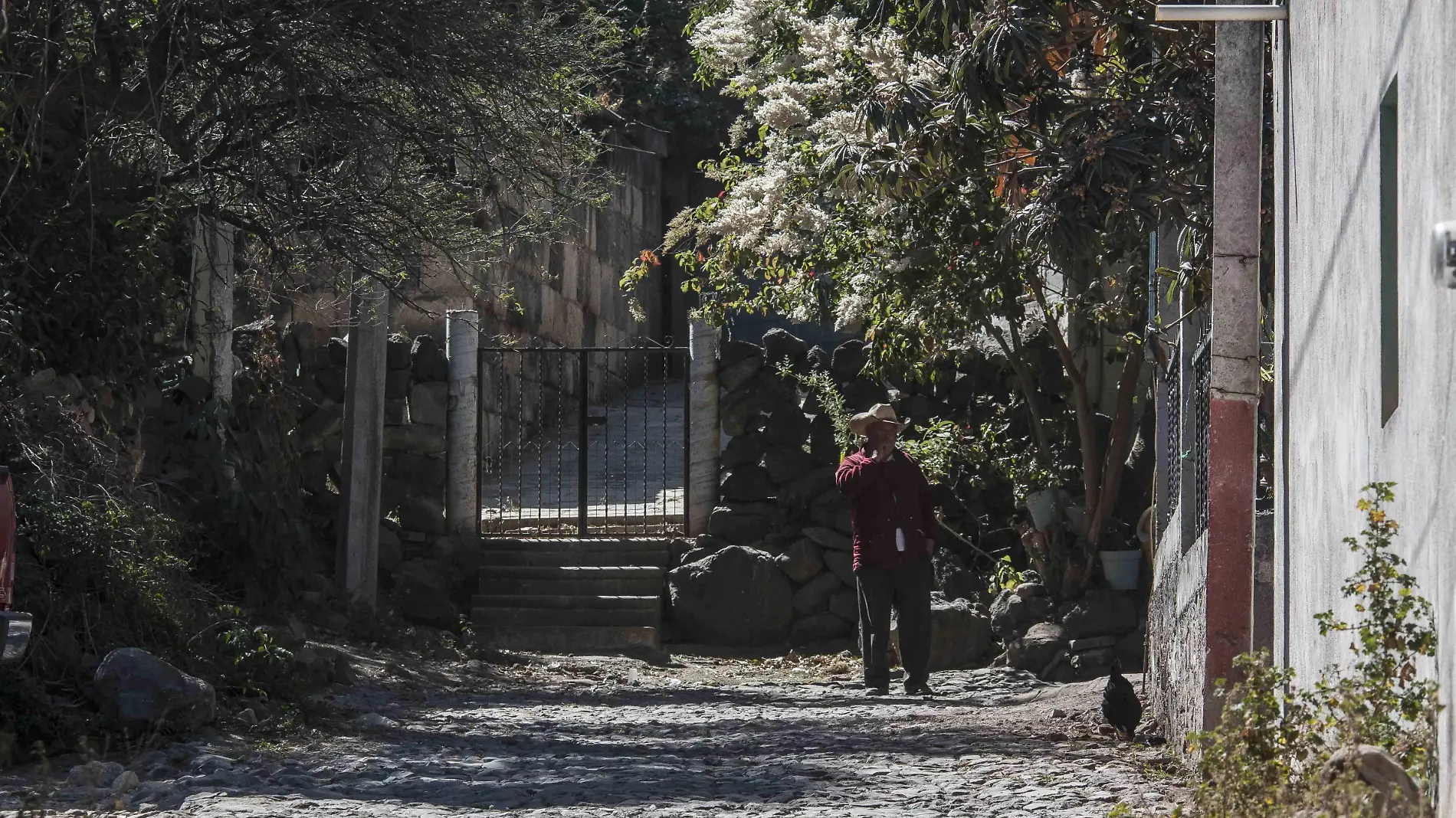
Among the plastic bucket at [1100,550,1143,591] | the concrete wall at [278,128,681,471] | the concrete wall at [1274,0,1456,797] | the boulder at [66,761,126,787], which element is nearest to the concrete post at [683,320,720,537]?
the concrete wall at [278,128,681,471]

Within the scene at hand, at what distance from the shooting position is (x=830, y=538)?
13.2m

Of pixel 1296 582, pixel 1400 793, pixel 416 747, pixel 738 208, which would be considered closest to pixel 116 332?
pixel 416 747

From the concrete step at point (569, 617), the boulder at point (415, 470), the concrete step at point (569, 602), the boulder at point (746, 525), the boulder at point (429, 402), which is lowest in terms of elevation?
the concrete step at point (569, 617)

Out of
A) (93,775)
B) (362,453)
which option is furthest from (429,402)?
(93,775)

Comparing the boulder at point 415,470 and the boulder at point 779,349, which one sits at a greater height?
the boulder at point 779,349

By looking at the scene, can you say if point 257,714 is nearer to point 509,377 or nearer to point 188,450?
point 188,450

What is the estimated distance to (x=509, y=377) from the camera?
60.8ft

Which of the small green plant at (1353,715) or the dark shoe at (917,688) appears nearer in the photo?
the small green plant at (1353,715)

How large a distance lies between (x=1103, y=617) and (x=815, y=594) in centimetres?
247

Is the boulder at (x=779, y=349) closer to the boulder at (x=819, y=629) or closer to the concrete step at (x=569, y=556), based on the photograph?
the concrete step at (x=569, y=556)

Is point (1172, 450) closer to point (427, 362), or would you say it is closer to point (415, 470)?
point (415, 470)

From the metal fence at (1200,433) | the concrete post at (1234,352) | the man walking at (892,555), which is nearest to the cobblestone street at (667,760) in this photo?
the man walking at (892,555)

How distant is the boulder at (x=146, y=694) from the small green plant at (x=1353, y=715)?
417 cm

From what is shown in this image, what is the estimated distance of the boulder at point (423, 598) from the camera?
42.2ft
